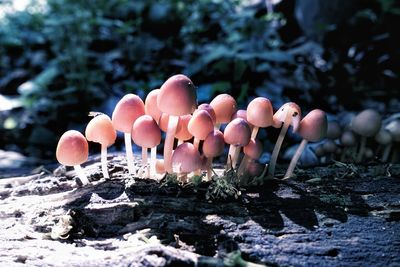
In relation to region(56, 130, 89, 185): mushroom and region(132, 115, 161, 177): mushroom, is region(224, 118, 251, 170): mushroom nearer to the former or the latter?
region(132, 115, 161, 177): mushroom

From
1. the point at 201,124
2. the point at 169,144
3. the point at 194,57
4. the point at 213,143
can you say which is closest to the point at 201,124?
the point at 201,124

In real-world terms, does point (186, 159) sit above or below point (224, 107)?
below

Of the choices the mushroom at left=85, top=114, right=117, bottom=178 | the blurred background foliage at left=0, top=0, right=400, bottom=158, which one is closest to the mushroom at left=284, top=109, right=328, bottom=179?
the mushroom at left=85, top=114, right=117, bottom=178

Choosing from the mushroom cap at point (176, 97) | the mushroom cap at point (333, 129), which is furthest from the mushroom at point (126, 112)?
the mushroom cap at point (333, 129)

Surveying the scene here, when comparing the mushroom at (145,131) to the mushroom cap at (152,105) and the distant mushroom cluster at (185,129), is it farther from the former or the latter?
the mushroom cap at (152,105)

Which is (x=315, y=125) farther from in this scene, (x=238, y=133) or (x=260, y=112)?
(x=238, y=133)
